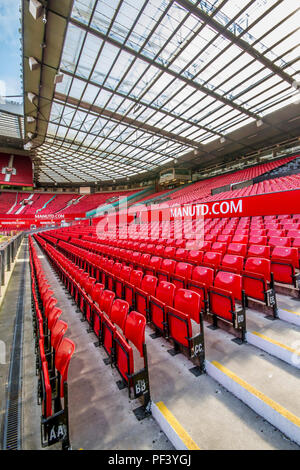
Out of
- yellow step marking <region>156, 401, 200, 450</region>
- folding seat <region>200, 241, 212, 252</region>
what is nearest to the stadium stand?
yellow step marking <region>156, 401, 200, 450</region>

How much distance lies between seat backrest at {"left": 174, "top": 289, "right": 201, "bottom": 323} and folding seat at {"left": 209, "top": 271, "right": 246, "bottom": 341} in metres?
0.34

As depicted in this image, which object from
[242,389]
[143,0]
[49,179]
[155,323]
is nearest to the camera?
[242,389]

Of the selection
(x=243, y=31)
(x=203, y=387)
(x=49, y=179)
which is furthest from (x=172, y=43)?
(x=49, y=179)

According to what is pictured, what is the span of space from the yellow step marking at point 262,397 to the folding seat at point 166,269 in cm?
173

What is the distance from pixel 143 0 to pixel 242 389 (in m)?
9.43

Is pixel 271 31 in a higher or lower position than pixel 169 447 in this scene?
higher

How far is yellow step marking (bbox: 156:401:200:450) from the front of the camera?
127cm

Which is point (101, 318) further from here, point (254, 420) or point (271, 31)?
point (271, 31)

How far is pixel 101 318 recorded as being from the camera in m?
2.33

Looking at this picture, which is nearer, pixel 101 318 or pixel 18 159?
pixel 101 318

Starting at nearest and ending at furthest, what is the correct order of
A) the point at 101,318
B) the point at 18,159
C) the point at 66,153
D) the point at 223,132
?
the point at 101,318, the point at 223,132, the point at 66,153, the point at 18,159

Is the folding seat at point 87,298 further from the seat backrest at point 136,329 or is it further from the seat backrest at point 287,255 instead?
the seat backrest at point 287,255

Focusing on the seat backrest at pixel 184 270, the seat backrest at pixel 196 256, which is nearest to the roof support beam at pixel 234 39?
the seat backrest at pixel 196 256

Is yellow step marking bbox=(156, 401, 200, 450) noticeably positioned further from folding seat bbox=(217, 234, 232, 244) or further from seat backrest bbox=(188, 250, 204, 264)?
folding seat bbox=(217, 234, 232, 244)
